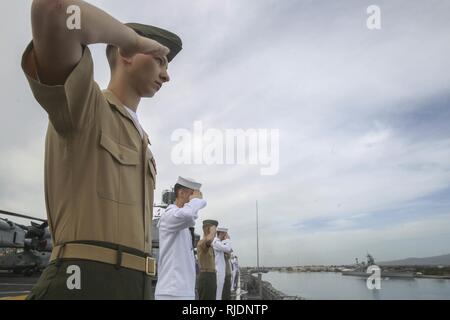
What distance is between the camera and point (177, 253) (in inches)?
149

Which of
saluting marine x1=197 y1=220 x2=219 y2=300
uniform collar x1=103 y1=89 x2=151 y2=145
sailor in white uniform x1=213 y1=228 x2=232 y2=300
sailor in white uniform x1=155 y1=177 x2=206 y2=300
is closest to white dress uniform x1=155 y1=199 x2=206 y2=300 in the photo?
sailor in white uniform x1=155 y1=177 x2=206 y2=300

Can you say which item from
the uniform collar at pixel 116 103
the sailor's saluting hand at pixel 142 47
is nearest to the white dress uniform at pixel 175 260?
the uniform collar at pixel 116 103

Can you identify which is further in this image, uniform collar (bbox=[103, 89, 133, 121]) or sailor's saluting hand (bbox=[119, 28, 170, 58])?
uniform collar (bbox=[103, 89, 133, 121])

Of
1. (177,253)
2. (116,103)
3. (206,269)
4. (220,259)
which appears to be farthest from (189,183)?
(220,259)

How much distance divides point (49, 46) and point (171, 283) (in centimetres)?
310

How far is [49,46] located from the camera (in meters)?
0.96

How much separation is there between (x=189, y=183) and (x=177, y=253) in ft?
2.42

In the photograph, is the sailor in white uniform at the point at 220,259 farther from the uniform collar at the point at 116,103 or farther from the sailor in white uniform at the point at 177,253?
the uniform collar at the point at 116,103

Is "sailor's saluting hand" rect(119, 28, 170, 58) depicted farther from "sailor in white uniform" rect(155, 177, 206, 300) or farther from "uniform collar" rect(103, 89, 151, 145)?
"sailor in white uniform" rect(155, 177, 206, 300)

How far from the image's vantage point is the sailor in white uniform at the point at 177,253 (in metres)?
3.58

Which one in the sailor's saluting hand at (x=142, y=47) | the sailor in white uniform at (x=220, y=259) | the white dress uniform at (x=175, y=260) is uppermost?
the sailor's saluting hand at (x=142, y=47)

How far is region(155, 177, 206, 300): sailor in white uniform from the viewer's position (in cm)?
358
